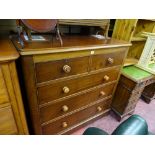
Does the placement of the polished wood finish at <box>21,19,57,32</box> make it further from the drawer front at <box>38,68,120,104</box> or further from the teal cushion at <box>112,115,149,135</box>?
the teal cushion at <box>112,115,149,135</box>

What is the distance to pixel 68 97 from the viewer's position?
110 centimetres

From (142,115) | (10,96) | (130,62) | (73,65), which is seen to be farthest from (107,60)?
(142,115)

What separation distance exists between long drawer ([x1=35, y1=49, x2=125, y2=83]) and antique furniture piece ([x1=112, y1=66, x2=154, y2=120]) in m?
0.39

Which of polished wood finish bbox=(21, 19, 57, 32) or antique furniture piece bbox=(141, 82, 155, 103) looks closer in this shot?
polished wood finish bbox=(21, 19, 57, 32)

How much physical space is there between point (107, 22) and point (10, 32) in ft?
2.89

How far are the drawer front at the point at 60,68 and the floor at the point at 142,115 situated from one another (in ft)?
2.86

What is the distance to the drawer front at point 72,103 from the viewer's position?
105 cm

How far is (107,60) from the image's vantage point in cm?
114

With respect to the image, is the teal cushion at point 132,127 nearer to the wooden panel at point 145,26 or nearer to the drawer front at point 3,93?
the drawer front at point 3,93

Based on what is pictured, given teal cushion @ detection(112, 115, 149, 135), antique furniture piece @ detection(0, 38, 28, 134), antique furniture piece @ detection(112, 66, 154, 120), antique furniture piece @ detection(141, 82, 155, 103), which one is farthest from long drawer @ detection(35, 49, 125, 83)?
antique furniture piece @ detection(141, 82, 155, 103)

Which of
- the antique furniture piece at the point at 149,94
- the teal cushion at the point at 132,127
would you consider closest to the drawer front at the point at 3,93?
the teal cushion at the point at 132,127

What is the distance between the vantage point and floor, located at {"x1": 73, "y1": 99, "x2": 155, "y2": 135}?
157 cm
